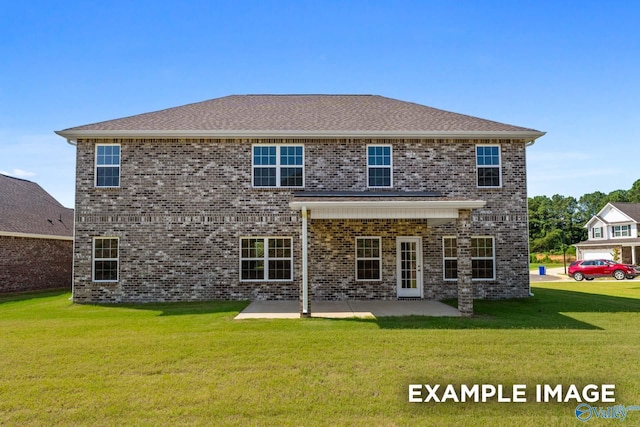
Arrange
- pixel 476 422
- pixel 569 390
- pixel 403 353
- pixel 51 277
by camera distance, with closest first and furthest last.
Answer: pixel 476 422
pixel 569 390
pixel 403 353
pixel 51 277

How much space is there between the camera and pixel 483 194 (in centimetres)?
1468

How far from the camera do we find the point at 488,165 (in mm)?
14812

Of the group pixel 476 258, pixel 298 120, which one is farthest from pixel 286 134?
pixel 476 258

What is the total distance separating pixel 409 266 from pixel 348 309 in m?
3.33

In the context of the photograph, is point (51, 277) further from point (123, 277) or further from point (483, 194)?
point (483, 194)

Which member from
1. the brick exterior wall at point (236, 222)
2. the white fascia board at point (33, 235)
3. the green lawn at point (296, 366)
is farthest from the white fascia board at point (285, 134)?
the white fascia board at point (33, 235)

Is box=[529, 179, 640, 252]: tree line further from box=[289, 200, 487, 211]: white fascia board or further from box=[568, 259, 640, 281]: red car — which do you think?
box=[289, 200, 487, 211]: white fascia board

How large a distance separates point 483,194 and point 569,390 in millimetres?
9645

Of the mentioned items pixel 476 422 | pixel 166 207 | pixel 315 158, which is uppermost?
pixel 315 158

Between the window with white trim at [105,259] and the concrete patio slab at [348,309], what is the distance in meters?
4.90

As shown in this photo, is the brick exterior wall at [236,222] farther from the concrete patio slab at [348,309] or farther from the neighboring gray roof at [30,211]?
the neighboring gray roof at [30,211]

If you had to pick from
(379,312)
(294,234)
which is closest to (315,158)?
(294,234)

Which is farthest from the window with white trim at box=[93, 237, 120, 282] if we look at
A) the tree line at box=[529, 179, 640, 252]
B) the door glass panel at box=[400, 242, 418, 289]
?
the tree line at box=[529, 179, 640, 252]

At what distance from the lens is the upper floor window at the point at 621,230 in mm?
38438
